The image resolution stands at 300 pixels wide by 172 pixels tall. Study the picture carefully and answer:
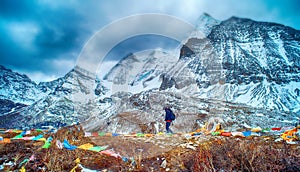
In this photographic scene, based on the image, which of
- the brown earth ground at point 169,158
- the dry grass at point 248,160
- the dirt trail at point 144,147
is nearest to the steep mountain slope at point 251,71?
the dirt trail at point 144,147

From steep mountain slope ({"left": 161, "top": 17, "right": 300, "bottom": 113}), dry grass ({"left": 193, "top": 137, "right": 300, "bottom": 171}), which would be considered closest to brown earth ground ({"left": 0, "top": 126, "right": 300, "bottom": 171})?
dry grass ({"left": 193, "top": 137, "right": 300, "bottom": 171})

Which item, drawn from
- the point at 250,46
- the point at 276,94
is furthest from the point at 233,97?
the point at 250,46

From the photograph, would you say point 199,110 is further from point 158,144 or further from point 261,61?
point 261,61

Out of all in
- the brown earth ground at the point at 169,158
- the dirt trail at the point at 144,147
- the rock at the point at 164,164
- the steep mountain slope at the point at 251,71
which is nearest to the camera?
the brown earth ground at the point at 169,158

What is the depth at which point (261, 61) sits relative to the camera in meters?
176

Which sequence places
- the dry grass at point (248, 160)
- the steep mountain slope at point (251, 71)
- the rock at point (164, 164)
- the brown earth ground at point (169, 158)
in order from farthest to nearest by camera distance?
the steep mountain slope at point (251, 71) → the rock at point (164, 164) → the brown earth ground at point (169, 158) → the dry grass at point (248, 160)

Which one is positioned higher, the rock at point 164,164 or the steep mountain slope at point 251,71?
the steep mountain slope at point 251,71

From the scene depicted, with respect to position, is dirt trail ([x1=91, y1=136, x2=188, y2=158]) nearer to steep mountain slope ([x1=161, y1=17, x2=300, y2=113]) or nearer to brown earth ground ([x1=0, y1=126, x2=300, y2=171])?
brown earth ground ([x1=0, y1=126, x2=300, y2=171])

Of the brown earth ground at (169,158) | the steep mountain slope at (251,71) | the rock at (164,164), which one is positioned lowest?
the rock at (164,164)

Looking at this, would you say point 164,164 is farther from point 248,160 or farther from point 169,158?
point 248,160

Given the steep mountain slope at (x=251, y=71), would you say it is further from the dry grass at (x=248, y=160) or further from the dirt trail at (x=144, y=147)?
the dry grass at (x=248, y=160)

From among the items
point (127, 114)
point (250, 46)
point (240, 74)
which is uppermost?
point (250, 46)

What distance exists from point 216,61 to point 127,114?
154183 millimetres

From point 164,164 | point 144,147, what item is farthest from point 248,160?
point 144,147
